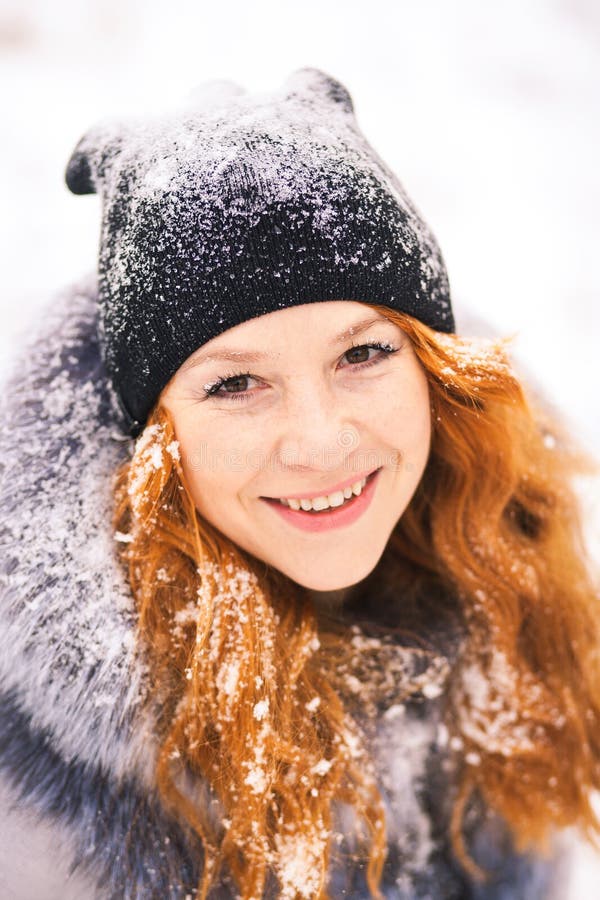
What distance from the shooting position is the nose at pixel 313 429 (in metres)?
1.18

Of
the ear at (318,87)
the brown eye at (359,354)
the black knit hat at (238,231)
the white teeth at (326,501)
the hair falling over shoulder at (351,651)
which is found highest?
the ear at (318,87)

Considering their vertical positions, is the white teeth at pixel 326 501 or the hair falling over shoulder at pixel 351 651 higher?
the white teeth at pixel 326 501

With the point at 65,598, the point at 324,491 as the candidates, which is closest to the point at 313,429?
the point at 324,491

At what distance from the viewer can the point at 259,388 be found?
121cm

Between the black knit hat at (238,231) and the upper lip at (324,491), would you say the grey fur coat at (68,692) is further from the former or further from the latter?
the upper lip at (324,491)

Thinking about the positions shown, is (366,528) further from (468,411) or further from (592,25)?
(592,25)

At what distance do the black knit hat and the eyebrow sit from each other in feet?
0.07

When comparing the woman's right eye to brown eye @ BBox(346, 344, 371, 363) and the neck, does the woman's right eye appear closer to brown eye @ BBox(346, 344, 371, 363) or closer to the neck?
brown eye @ BBox(346, 344, 371, 363)

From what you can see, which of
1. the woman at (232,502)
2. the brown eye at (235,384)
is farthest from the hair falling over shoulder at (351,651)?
the brown eye at (235,384)

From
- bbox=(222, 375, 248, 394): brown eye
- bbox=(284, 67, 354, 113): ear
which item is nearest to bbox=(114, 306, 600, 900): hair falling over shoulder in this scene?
bbox=(222, 375, 248, 394): brown eye

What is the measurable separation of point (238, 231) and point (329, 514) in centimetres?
51

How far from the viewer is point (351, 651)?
146cm

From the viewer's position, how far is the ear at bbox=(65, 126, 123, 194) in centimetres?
135

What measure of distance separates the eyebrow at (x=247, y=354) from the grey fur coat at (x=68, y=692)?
11.3 inches
